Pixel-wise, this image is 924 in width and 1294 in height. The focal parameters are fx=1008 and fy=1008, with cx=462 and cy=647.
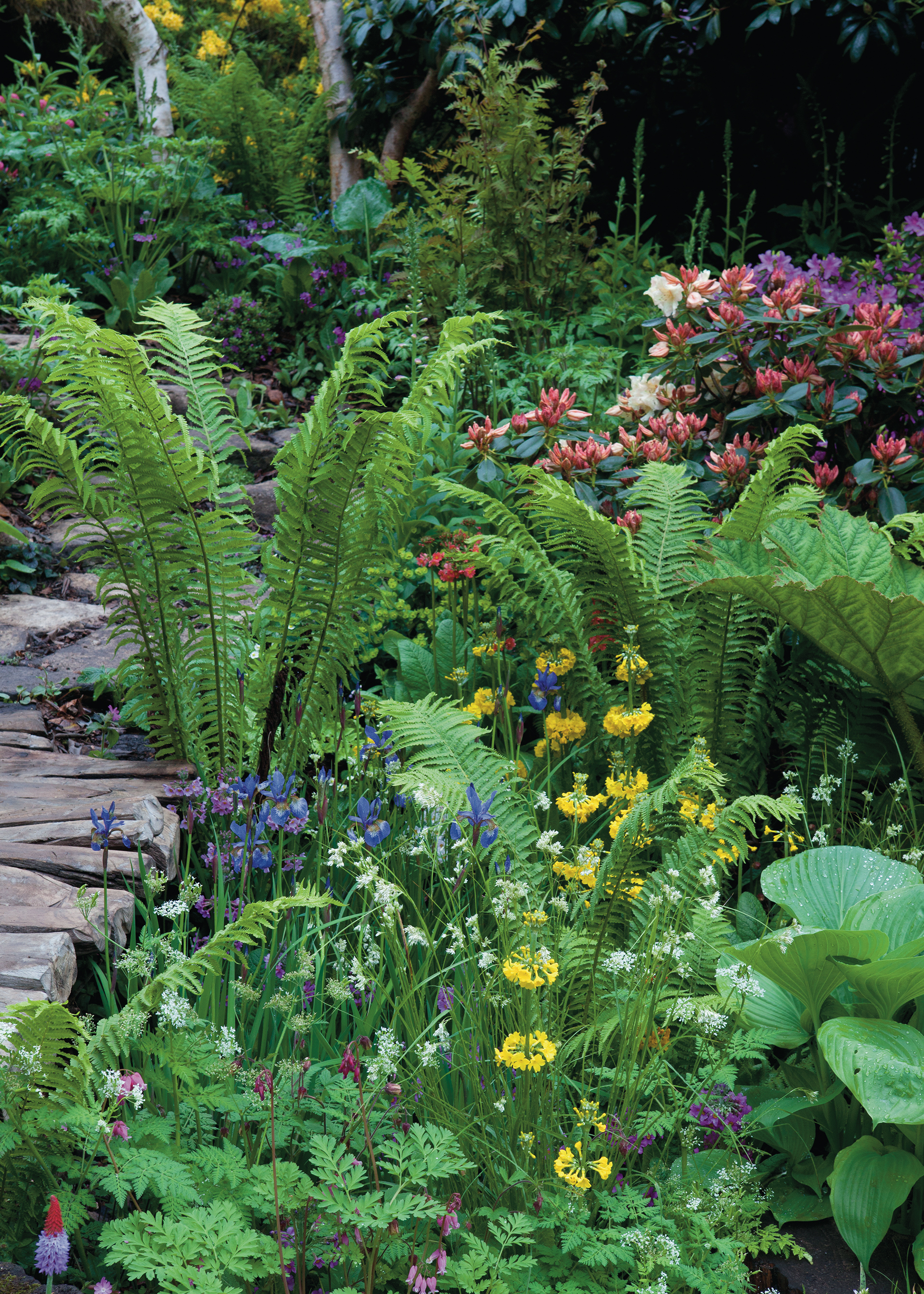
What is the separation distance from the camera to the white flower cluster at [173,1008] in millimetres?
1395

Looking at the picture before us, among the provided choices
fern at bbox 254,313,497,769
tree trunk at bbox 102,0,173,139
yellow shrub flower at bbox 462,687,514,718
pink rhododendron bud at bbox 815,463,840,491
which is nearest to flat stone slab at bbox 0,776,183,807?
fern at bbox 254,313,497,769

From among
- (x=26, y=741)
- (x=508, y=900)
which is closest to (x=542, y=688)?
(x=508, y=900)

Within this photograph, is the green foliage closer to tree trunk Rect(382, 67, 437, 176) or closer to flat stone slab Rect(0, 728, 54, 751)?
tree trunk Rect(382, 67, 437, 176)

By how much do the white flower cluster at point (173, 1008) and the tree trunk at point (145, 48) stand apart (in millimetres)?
6898

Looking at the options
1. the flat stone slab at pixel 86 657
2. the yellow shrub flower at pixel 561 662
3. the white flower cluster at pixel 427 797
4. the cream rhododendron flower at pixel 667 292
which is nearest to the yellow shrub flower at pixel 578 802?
the white flower cluster at pixel 427 797

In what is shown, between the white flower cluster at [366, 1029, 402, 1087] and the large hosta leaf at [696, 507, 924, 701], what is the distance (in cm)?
136

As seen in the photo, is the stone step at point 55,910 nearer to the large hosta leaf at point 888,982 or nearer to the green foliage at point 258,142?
the large hosta leaf at point 888,982

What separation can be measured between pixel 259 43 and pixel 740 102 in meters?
5.71

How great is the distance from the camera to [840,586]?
7.67 feet

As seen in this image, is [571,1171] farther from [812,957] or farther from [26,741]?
[26,741]

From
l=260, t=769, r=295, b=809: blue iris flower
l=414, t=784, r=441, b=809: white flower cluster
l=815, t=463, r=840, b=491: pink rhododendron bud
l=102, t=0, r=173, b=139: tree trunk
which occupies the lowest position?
l=260, t=769, r=295, b=809: blue iris flower

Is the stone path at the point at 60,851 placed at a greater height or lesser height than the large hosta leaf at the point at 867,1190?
greater

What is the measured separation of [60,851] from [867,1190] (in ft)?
5.55

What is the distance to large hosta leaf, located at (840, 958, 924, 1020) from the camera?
164cm
